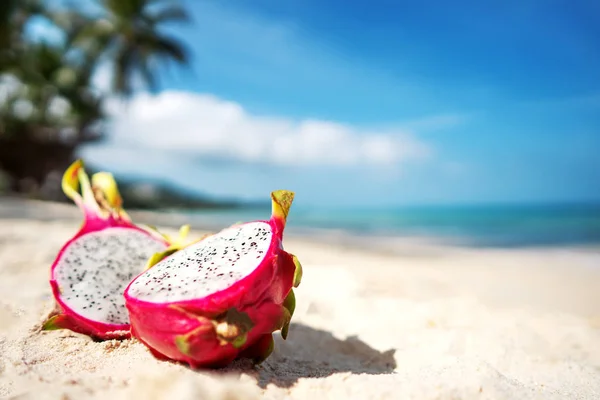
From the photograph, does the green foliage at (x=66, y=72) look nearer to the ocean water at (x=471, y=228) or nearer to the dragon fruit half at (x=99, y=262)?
the ocean water at (x=471, y=228)

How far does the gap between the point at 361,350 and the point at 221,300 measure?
101 cm

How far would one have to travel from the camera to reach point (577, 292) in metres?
4.02

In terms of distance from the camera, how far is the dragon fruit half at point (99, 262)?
1.79m

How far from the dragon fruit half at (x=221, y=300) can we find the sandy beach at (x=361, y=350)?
9 cm

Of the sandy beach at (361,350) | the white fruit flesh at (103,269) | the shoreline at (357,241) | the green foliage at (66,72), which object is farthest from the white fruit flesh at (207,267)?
the green foliage at (66,72)

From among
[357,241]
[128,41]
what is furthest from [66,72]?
[357,241]

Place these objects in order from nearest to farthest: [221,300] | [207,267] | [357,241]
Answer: [221,300] → [207,267] → [357,241]

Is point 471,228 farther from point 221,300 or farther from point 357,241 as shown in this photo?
point 221,300

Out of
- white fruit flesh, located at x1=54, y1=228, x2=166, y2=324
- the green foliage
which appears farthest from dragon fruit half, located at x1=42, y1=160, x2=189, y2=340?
the green foliage

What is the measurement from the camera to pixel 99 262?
2.07m

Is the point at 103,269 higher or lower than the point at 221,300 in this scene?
lower

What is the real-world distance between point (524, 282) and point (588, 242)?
9.16m

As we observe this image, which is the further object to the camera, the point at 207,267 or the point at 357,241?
the point at 357,241

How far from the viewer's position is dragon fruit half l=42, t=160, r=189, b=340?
70.5 inches
